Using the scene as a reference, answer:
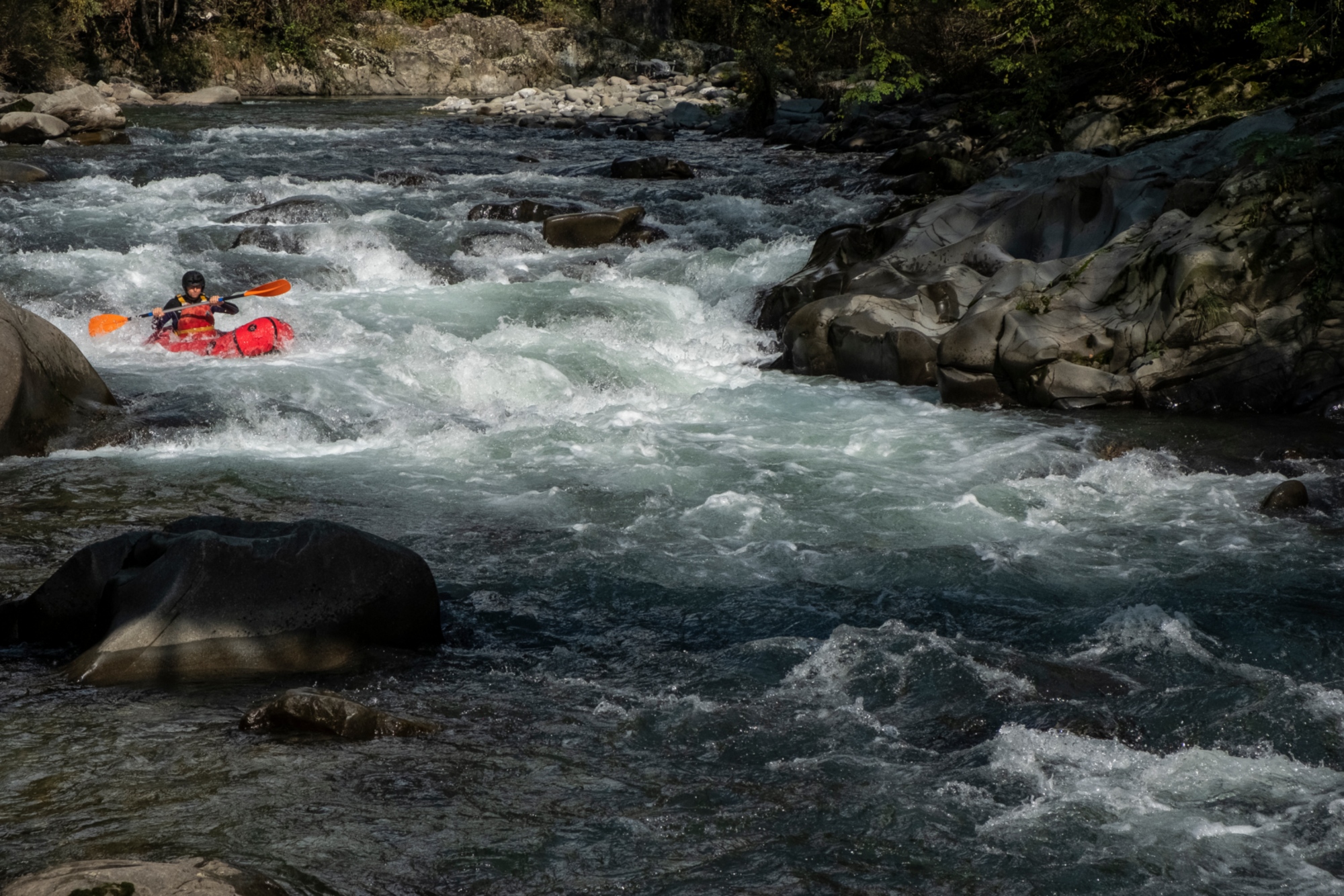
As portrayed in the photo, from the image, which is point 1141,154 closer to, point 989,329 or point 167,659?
point 989,329

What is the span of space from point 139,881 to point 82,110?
17927 mm

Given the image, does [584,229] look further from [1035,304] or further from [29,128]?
[29,128]

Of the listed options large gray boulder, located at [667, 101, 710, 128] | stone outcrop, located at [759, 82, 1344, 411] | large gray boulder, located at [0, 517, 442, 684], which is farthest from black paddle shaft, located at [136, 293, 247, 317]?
large gray boulder, located at [667, 101, 710, 128]

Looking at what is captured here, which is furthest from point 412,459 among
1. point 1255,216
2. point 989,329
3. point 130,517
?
point 1255,216

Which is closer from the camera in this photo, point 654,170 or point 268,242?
point 268,242

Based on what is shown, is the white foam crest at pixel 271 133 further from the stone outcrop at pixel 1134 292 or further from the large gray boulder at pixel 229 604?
the large gray boulder at pixel 229 604

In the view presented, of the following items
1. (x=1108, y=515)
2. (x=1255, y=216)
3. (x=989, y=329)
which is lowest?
(x=1108, y=515)

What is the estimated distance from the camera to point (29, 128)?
16.6 m

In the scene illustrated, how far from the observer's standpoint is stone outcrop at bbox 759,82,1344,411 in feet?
24.2

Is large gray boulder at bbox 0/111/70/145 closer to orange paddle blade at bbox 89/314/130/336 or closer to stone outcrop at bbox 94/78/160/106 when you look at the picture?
stone outcrop at bbox 94/78/160/106

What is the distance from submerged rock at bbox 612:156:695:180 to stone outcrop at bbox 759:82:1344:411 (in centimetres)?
573

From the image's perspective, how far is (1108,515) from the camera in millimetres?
5859

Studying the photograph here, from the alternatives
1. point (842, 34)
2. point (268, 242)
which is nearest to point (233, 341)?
point (268, 242)

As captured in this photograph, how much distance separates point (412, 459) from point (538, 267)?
14.9ft
